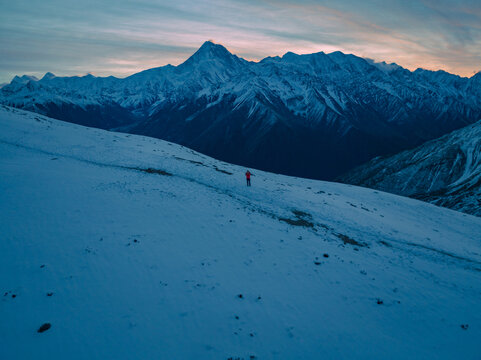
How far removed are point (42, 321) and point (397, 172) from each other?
152057mm

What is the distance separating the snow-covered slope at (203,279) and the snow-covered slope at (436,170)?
91.0 m

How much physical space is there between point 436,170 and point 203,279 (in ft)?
467

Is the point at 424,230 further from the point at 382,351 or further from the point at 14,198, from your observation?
the point at 14,198

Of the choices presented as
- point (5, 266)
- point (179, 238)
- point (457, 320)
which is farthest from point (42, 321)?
point (457, 320)

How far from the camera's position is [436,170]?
395ft

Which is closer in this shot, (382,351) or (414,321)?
(382,351)

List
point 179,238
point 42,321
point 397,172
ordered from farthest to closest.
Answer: point 397,172, point 179,238, point 42,321

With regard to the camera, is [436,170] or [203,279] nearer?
[203,279]

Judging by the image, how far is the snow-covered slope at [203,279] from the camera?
10.0 meters

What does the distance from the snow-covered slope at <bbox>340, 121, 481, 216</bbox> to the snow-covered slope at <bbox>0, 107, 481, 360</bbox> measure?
9105 cm

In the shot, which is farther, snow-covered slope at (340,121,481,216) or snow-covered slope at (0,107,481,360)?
snow-covered slope at (340,121,481,216)

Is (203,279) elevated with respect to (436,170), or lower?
lower

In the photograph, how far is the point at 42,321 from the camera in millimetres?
9938

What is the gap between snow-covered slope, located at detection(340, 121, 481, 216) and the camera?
330ft
